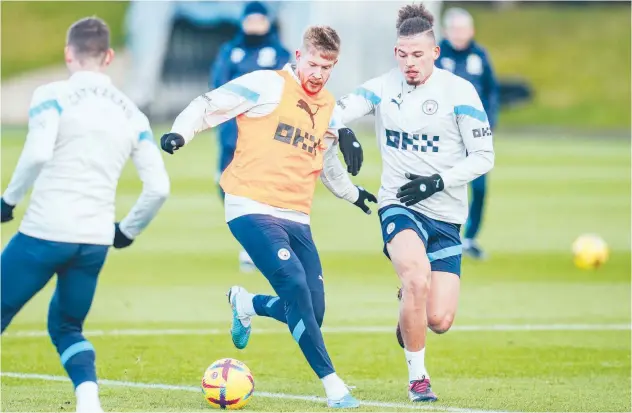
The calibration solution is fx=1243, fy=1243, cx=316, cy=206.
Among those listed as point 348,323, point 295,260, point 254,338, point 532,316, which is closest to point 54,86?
point 295,260

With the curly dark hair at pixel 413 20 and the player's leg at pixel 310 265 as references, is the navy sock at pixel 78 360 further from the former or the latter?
the curly dark hair at pixel 413 20

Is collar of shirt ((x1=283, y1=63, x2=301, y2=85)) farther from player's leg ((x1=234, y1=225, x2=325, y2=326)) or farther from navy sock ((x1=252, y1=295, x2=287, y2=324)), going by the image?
navy sock ((x1=252, y1=295, x2=287, y2=324))

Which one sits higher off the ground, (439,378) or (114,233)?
(114,233)

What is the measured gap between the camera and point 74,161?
6434 mm

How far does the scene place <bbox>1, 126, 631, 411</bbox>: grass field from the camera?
25.5ft

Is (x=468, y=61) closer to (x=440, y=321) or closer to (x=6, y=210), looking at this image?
(x=440, y=321)

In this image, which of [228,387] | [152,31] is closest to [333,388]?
[228,387]

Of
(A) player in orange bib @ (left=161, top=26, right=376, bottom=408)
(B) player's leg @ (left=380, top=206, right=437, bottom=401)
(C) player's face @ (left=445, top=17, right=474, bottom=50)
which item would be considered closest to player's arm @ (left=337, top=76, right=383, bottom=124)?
(A) player in orange bib @ (left=161, top=26, right=376, bottom=408)

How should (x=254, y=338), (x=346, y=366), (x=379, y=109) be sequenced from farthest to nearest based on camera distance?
1. (x=254, y=338)
2. (x=346, y=366)
3. (x=379, y=109)

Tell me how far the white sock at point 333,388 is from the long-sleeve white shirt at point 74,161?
5.07 ft

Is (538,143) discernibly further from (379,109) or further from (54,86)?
(54,86)

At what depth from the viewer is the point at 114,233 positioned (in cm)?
673

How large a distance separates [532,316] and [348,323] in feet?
5.53

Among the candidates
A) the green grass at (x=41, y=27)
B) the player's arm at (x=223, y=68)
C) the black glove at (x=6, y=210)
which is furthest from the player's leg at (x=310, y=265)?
the green grass at (x=41, y=27)
